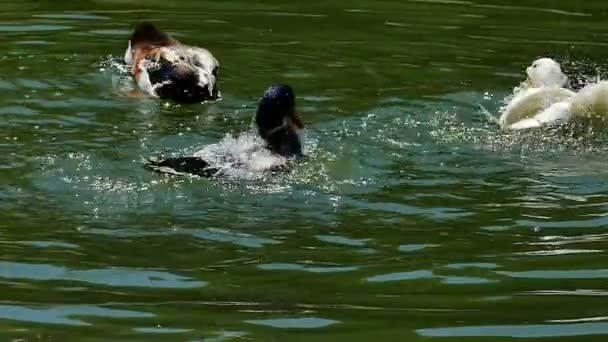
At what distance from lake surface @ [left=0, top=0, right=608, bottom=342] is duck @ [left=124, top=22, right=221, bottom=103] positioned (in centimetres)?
25

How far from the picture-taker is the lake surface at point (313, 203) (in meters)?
6.57

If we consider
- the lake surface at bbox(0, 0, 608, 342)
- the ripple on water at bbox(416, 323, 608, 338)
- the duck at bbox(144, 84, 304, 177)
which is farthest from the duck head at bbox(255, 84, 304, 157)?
the ripple on water at bbox(416, 323, 608, 338)

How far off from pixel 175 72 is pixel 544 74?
10.8ft

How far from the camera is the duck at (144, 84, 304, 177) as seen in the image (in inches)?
368

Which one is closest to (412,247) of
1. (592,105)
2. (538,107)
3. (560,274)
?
(560,274)

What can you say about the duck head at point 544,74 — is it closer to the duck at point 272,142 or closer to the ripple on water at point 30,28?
the duck at point 272,142

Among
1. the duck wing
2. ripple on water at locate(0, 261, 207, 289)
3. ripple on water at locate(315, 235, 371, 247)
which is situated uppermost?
the duck wing

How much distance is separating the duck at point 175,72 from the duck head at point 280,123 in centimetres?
198

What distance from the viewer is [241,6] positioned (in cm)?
1667

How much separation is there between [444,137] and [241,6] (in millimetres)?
6475

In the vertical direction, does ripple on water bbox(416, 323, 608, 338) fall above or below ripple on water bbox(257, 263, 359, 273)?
above

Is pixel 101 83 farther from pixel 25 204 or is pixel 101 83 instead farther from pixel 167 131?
pixel 25 204

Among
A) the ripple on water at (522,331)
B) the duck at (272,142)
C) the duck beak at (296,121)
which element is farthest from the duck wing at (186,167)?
the ripple on water at (522,331)

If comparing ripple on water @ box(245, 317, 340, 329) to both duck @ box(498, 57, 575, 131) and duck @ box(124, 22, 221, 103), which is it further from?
duck @ box(124, 22, 221, 103)
